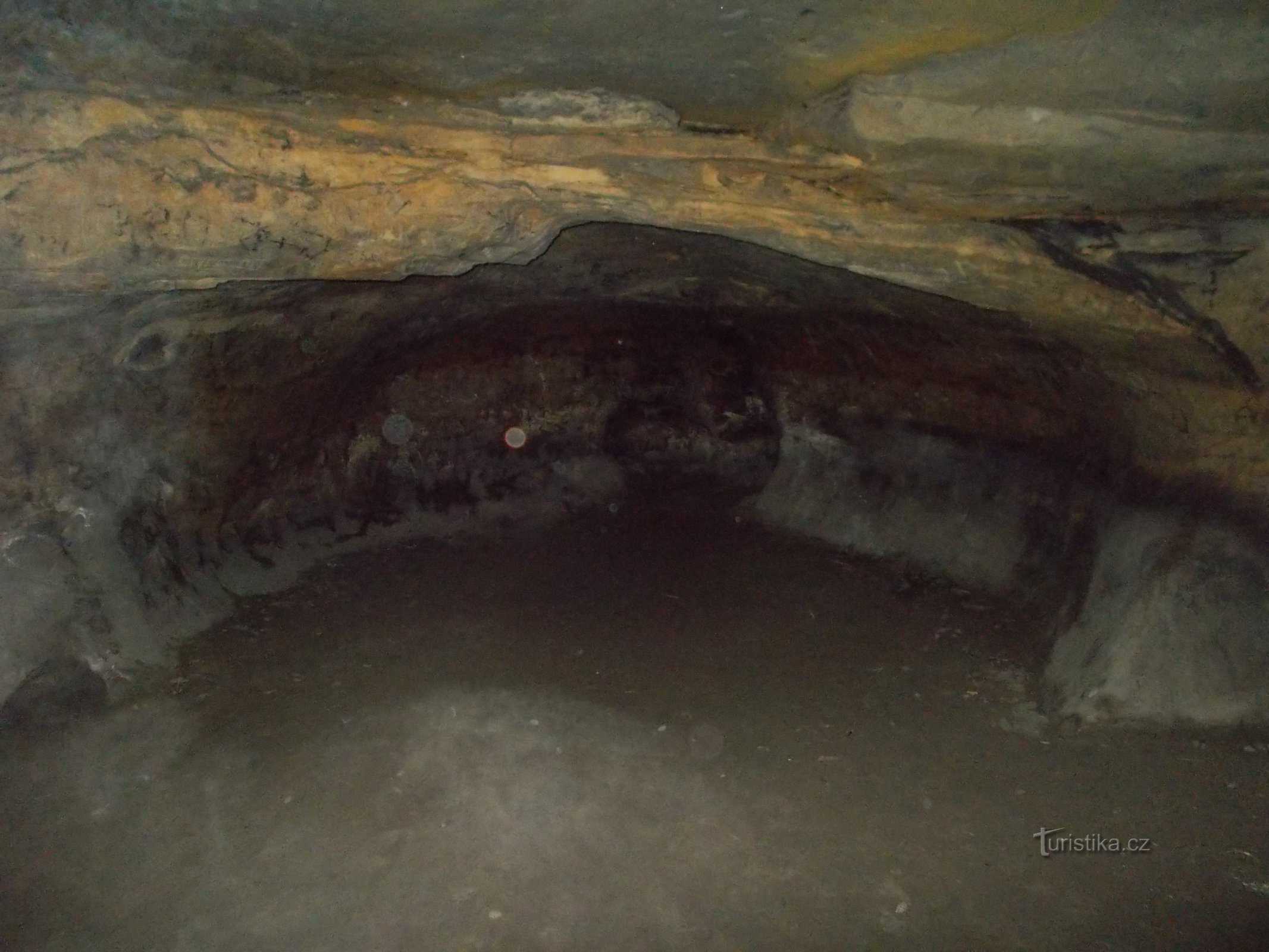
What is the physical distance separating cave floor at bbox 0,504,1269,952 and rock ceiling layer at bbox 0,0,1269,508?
1716 millimetres

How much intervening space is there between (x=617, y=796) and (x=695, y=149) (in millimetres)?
2866

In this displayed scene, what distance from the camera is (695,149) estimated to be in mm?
3625

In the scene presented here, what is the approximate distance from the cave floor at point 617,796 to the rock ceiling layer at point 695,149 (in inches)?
67.6

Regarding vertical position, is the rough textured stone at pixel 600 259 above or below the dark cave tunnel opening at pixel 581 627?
above

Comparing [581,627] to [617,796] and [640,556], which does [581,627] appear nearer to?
[640,556]

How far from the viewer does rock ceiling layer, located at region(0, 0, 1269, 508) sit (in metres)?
2.59

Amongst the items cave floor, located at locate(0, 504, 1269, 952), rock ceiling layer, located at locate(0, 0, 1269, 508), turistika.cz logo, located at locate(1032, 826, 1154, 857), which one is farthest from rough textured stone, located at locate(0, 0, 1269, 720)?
turistika.cz logo, located at locate(1032, 826, 1154, 857)

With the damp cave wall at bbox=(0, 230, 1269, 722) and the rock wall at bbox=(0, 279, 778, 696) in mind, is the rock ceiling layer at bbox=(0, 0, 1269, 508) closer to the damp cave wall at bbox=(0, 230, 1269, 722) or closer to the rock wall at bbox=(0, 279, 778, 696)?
the damp cave wall at bbox=(0, 230, 1269, 722)

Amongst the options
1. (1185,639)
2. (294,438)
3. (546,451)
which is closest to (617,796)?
(1185,639)

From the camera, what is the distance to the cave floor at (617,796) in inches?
144

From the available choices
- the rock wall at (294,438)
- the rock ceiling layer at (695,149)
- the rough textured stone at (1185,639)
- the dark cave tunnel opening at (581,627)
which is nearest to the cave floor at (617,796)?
the dark cave tunnel opening at (581,627)

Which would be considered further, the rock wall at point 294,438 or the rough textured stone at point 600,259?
the rock wall at point 294,438

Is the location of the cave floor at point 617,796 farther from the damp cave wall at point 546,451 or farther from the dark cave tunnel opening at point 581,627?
the damp cave wall at point 546,451

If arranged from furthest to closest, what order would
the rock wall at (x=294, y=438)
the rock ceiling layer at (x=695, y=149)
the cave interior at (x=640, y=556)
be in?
the rock wall at (x=294, y=438) < the cave interior at (x=640, y=556) < the rock ceiling layer at (x=695, y=149)
